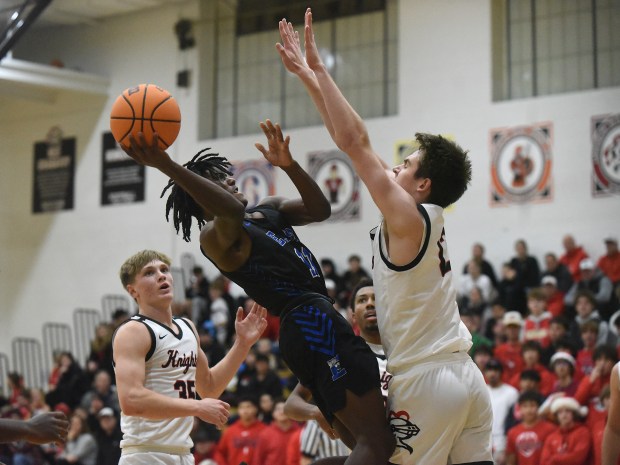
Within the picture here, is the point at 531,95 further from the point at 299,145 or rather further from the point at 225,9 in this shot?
the point at 225,9

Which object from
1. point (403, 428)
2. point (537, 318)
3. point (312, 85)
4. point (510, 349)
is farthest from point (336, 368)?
point (537, 318)

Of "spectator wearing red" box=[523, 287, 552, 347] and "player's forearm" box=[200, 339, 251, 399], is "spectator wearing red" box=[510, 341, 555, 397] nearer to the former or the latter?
"spectator wearing red" box=[523, 287, 552, 347]

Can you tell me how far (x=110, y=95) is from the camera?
23.7 m

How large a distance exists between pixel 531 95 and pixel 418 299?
13889 mm

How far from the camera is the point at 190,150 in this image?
22.2 m

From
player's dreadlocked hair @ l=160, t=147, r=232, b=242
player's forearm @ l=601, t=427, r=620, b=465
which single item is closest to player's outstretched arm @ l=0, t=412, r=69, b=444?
player's dreadlocked hair @ l=160, t=147, r=232, b=242

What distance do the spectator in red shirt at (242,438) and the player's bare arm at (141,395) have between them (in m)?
7.14

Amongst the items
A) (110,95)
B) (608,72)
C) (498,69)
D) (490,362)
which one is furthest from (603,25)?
(110,95)

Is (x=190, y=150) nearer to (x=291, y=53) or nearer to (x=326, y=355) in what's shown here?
(x=291, y=53)

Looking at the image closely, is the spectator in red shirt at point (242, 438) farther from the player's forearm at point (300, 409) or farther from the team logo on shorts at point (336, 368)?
the team logo on shorts at point (336, 368)

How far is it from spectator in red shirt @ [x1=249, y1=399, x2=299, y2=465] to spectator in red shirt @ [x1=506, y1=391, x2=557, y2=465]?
2.80 m

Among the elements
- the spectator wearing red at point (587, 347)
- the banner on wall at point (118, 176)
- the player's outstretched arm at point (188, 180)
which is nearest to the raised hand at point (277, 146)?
the player's outstretched arm at point (188, 180)

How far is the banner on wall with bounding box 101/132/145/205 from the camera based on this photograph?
2311 cm

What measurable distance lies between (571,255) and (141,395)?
11.9m
